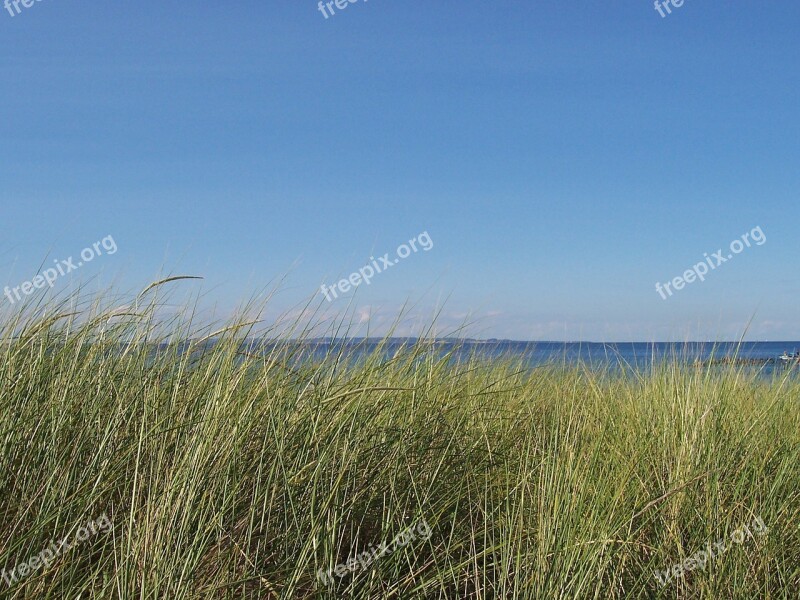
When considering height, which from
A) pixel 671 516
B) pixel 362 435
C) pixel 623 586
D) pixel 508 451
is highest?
pixel 362 435

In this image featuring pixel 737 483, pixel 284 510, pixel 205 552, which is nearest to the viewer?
pixel 205 552

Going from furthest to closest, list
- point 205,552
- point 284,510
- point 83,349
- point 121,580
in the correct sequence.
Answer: point 83,349, point 284,510, point 205,552, point 121,580

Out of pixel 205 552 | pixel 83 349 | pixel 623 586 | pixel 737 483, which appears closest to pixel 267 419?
pixel 205 552

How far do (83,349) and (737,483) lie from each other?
2932 mm

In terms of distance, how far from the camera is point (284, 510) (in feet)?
7.94

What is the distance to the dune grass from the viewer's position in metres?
2.20

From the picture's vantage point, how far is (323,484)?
8.03ft

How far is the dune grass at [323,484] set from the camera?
7.20 ft

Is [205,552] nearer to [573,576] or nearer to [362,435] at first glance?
[362,435]

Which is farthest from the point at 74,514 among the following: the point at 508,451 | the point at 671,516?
the point at 671,516

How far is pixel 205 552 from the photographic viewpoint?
2271 millimetres

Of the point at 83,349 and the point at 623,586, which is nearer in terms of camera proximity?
the point at 623,586

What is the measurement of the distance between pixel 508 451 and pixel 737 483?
38.8 inches

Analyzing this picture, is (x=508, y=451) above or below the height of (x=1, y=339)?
below
